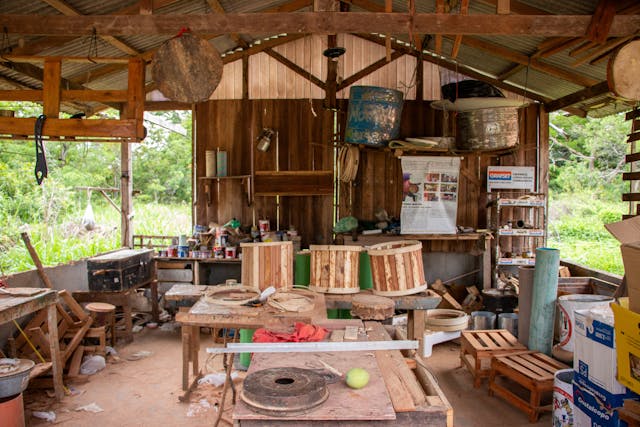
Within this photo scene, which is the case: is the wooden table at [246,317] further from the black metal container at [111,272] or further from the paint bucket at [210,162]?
the paint bucket at [210,162]

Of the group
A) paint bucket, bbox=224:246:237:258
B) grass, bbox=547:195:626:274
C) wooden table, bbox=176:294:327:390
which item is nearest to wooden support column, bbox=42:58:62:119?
wooden table, bbox=176:294:327:390

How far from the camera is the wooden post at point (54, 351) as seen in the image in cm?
543

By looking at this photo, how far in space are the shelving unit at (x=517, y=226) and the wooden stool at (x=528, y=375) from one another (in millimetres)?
3065

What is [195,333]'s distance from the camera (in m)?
5.75

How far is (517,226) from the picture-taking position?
8719 millimetres

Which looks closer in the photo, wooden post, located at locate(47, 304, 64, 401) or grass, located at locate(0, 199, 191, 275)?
wooden post, located at locate(47, 304, 64, 401)

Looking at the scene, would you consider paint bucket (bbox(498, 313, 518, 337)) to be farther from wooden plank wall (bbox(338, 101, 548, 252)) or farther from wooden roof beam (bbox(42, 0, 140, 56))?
wooden roof beam (bbox(42, 0, 140, 56))

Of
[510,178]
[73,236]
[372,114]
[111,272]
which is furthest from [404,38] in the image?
[73,236]

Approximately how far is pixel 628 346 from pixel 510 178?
261 inches

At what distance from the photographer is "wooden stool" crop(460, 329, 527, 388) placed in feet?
19.4

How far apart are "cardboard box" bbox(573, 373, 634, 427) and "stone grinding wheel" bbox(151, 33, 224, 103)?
426cm

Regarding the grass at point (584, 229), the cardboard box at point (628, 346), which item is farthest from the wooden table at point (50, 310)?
the grass at point (584, 229)

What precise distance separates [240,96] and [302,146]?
152cm

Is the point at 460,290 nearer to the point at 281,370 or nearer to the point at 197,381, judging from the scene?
the point at 197,381
